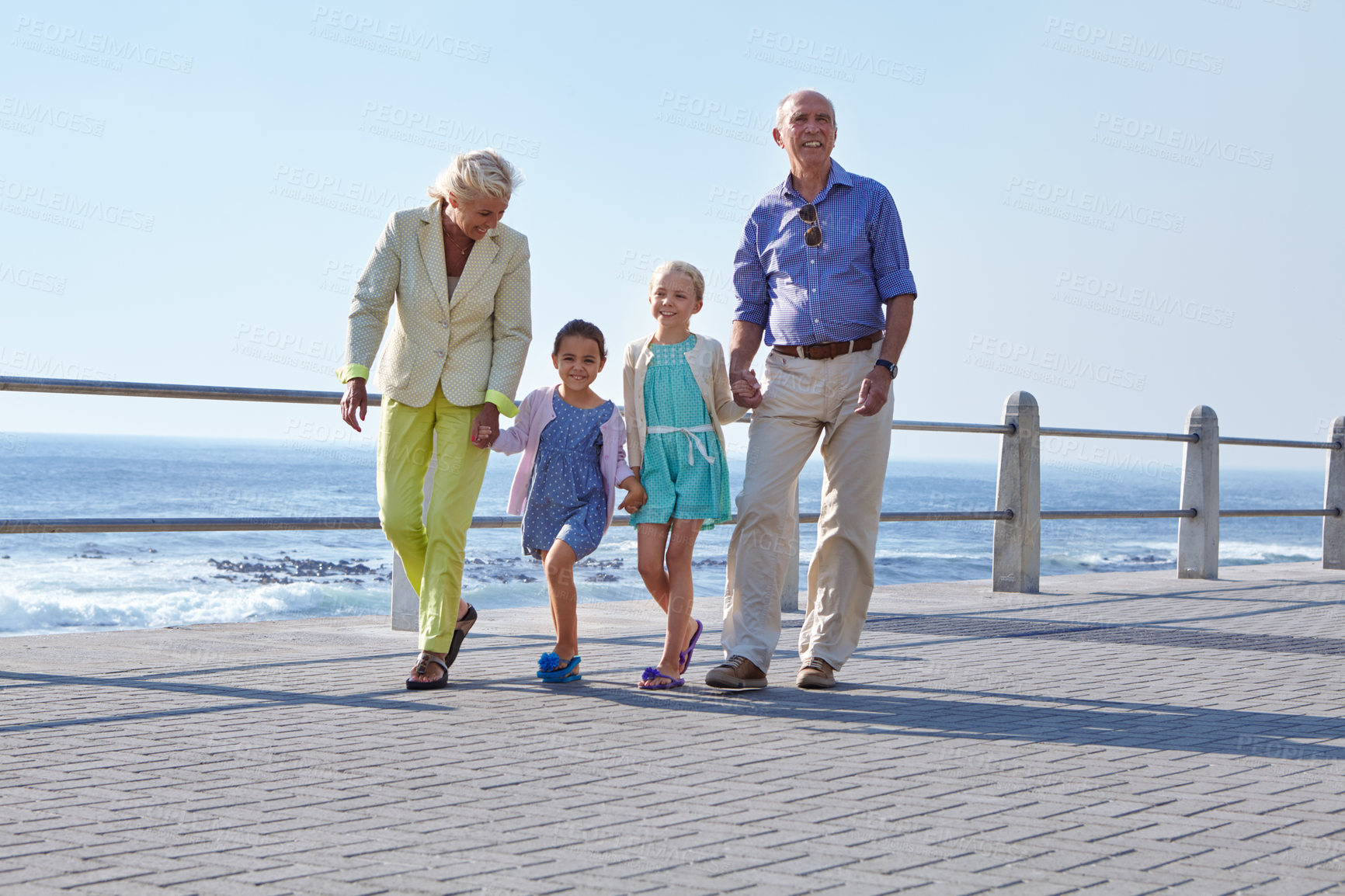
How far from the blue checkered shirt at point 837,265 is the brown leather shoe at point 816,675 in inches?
43.2

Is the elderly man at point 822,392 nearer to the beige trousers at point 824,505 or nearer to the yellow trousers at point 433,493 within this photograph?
the beige trousers at point 824,505

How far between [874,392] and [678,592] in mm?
934

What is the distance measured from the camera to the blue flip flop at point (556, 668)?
4.38 m

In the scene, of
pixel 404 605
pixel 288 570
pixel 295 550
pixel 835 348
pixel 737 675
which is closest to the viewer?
pixel 737 675

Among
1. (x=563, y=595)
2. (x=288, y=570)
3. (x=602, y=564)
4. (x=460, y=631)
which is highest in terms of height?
(x=563, y=595)

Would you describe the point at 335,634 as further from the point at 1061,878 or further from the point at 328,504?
the point at 328,504

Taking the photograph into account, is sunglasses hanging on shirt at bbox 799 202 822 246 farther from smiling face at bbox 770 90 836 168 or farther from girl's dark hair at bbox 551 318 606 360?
girl's dark hair at bbox 551 318 606 360

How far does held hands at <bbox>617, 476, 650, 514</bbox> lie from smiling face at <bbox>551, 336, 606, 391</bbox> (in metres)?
0.40

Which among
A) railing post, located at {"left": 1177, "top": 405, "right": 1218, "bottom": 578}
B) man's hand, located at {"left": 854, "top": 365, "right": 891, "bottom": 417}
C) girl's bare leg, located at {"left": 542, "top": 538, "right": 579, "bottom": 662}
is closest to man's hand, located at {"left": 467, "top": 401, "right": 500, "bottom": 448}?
girl's bare leg, located at {"left": 542, "top": 538, "right": 579, "bottom": 662}

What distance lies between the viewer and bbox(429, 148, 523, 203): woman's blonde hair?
13.8 ft

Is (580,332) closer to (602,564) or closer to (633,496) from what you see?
(633,496)

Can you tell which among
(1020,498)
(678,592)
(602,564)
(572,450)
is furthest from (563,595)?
(602,564)

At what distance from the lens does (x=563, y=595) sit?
4363mm

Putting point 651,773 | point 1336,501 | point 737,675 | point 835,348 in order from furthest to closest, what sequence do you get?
1. point 1336,501
2. point 835,348
3. point 737,675
4. point 651,773
